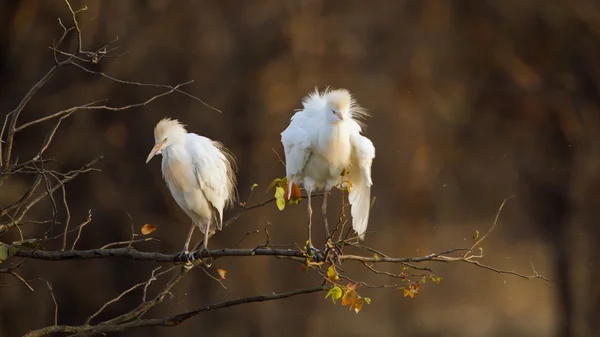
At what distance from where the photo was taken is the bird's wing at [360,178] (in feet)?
9.12

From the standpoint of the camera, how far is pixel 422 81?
4039mm

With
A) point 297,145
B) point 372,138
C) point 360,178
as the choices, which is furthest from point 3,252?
point 372,138

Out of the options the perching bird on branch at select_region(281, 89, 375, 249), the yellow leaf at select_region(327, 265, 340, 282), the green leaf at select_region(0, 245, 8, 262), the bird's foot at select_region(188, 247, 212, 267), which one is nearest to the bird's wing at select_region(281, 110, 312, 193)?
the perching bird on branch at select_region(281, 89, 375, 249)

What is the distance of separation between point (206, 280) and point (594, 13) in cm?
224

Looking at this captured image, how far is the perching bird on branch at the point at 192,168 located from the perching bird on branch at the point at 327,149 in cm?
25

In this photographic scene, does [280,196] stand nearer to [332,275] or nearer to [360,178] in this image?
[332,275]

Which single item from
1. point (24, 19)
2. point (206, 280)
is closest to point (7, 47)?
point (24, 19)

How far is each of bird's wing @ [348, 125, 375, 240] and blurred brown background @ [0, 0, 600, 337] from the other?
43.3 inches

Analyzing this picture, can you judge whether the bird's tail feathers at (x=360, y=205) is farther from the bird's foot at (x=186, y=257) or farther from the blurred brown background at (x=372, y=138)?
the blurred brown background at (x=372, y=138)

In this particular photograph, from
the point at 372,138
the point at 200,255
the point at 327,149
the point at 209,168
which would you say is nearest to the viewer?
the point at 200,255

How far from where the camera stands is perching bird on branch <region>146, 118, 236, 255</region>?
279 cm

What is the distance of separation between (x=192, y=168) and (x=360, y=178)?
1.86 feet

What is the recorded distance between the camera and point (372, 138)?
404 centimetres

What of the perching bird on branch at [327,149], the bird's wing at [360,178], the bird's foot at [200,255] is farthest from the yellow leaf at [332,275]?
the bird's wing at [360,178]
